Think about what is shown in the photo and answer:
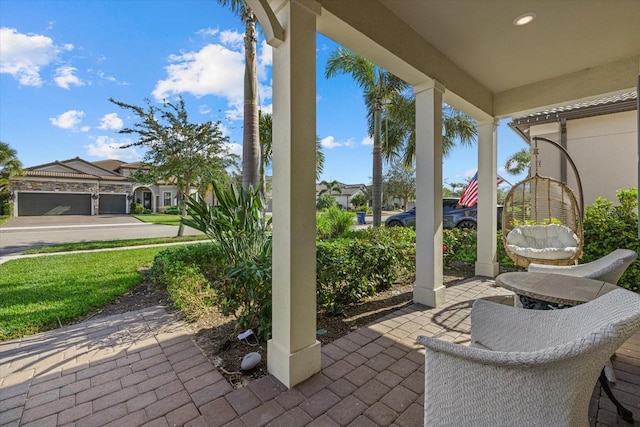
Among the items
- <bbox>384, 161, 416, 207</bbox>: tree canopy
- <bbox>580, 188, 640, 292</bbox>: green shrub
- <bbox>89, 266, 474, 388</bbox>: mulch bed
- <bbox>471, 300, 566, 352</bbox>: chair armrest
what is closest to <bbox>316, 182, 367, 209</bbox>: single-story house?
<bbox>384, 161, 416, 207</bbox>: tree canopy

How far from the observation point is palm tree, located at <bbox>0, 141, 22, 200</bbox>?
1744cm

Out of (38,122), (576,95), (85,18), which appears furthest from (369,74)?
(38,122)

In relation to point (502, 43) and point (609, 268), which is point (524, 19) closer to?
point (502, 43)

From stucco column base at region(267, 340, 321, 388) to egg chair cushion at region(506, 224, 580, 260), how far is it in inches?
126

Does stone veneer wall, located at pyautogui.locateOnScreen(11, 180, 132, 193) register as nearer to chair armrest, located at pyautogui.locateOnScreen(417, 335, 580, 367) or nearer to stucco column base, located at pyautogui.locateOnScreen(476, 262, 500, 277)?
stucco column base, located at pyautogui.locateOnScreen(476, 262, 500, 277)

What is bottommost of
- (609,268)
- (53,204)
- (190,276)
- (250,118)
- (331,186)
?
(190,276)

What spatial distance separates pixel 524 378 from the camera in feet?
3.07

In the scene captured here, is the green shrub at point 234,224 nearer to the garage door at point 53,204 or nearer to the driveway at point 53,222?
the driveway at point 53,222

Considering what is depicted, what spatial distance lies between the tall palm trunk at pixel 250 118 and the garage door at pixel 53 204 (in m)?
24.4

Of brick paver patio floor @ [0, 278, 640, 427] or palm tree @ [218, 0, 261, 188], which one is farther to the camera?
palm tree @ [218, 0, 261, 188]

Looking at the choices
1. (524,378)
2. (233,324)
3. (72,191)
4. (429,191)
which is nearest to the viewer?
(524,378)

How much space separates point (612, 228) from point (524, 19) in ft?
11.5

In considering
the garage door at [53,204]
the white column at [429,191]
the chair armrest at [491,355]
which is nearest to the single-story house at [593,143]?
the white column at [429,191]

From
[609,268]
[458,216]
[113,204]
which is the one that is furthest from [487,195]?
[113,204]
